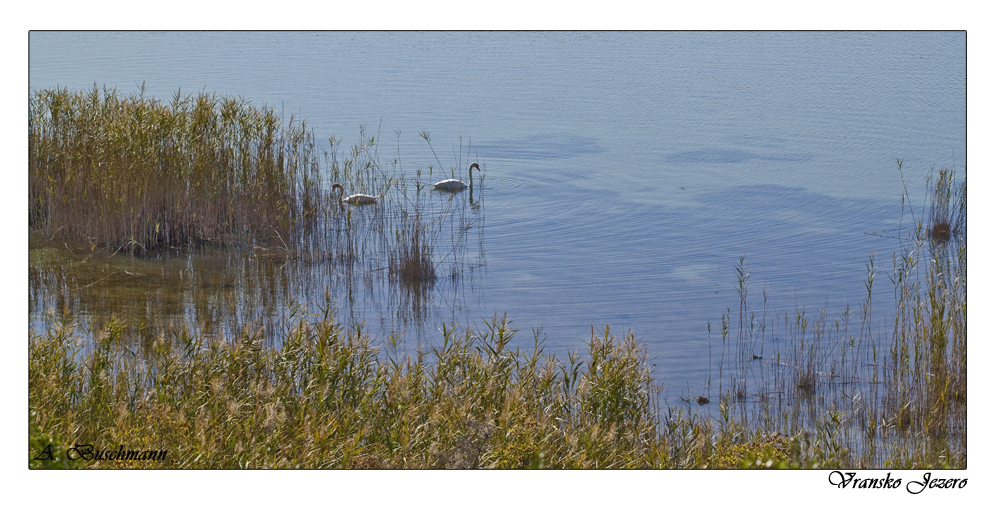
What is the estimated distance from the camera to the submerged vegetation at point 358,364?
5.20 metres

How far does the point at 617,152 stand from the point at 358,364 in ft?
29.4

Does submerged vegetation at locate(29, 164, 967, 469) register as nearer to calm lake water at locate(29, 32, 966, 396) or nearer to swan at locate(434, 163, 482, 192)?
calm lake water at locate(29, 32, 966, 396)

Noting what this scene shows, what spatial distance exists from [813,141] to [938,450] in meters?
8.70

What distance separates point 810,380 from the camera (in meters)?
7.04

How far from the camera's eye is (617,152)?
14.4 meters

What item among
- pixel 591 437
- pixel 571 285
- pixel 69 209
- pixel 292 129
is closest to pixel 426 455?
pixel 591 437

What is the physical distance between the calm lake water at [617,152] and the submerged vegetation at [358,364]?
347 mm

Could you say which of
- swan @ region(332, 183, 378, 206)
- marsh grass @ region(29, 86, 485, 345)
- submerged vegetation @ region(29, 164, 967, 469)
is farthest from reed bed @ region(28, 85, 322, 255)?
submerged vegetation @ region(29, 164, 967, 469)

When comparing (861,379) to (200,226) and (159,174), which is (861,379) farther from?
(159,174)

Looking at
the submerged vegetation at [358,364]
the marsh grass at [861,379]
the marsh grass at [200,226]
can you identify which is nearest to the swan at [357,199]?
the marsh grass at [200,226]

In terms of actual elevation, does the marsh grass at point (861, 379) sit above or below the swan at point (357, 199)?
below

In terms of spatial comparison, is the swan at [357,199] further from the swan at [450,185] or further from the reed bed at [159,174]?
the swan at [450,185]

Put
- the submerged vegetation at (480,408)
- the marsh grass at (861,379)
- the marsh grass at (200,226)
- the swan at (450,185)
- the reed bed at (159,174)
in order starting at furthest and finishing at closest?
the swan at (450,185) < the reed bed at (159,174) < the marsh grass at (200,226) < the marsh grass at (861,379) < the submerged vegetation at (480,408)

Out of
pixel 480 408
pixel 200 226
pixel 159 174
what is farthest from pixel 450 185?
pixel 480 408
